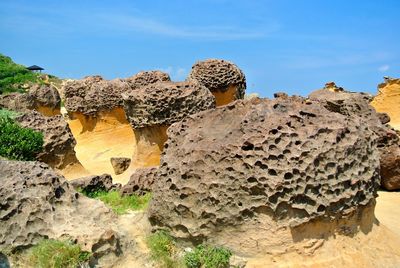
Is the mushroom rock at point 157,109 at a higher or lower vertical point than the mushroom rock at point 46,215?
higher

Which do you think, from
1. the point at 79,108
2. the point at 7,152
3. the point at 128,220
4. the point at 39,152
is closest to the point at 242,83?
the point at 79,108

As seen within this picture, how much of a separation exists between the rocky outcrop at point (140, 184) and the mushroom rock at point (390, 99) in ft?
40.3

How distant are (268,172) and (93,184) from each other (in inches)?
135

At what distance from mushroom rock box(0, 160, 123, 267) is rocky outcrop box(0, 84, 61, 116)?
1112cm

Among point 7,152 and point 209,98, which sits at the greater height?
point 209,98

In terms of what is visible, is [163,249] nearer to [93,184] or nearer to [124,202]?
[124,202]

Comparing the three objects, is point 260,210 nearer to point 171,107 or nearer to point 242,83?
point 171,107

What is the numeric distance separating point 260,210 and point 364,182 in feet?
3.77

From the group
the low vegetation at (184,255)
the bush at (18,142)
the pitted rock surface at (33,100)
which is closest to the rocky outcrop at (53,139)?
the bush at (18,142)

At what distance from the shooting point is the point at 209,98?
10031mm

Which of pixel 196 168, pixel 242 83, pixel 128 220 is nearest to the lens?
pixel 196 168

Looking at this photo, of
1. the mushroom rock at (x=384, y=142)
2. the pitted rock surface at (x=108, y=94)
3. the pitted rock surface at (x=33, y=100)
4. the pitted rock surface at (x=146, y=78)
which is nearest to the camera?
the mushroom rock at (x=384, y=142)

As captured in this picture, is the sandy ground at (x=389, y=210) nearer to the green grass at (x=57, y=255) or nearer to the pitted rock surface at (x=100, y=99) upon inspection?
the green grass at (x=57, y=255)

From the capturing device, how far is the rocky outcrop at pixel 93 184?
7152 millimetres
